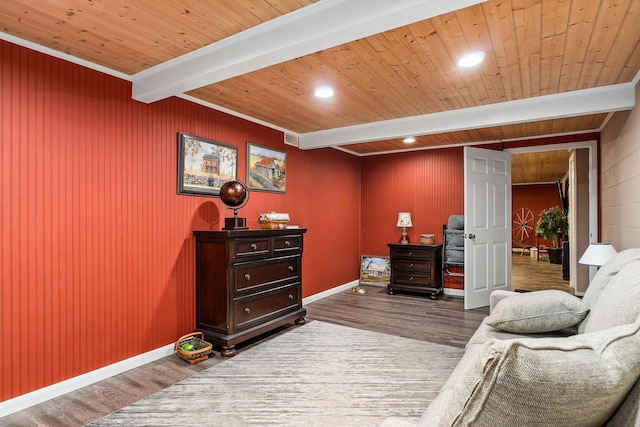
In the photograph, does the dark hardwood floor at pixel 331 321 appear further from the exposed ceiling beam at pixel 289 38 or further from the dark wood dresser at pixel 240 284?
the exposed ceiling beam at pixel 289 38

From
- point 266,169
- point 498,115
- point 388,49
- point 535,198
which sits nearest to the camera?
point 388,49

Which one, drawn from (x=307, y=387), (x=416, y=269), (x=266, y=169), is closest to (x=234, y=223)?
(x=266, y=169)

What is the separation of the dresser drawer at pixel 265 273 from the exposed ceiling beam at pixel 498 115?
1.77 metres

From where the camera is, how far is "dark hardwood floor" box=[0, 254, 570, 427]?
2221mm

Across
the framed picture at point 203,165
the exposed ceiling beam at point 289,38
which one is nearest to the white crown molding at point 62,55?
the exposed ceiling beam at point 289,38

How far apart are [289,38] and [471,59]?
1374 millimetres

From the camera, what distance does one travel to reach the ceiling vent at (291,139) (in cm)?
464

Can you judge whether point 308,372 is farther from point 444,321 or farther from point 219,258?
point 444,321

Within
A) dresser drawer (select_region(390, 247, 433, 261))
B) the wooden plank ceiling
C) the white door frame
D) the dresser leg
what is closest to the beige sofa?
the wooden plank ceiling

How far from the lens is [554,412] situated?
694mm

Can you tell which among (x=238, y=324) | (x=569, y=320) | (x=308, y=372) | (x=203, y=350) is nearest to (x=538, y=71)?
(x=569, y=320)

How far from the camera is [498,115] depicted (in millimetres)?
3605

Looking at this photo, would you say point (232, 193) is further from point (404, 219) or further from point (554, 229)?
point (554, 229)

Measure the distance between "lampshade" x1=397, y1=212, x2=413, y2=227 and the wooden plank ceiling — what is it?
2.17 meters
